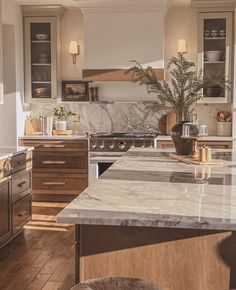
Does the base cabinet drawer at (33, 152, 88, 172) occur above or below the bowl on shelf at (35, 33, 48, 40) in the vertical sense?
below

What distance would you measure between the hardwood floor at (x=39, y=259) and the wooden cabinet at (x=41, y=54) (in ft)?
6.40

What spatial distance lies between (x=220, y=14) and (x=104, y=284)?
5107 millimetres

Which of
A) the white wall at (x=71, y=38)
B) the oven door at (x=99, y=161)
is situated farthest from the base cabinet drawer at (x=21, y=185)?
the white wall at (x=71, y=38)

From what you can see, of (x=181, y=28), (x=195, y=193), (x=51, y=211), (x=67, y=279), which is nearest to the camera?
(x=195, y=193)

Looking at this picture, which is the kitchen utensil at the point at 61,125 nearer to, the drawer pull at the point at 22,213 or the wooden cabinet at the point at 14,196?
the wooden cabinet at the point at 14,196

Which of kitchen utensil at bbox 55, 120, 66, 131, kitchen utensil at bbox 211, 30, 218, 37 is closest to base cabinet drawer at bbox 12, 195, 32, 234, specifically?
kitchen utensil at bbox 55, 120, 66, 131

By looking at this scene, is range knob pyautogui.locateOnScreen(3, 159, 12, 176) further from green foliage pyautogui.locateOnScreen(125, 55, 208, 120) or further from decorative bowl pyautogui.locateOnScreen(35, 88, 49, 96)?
decorative bowl pyautogui.locateOnScreen(35, 88, 49, 96)

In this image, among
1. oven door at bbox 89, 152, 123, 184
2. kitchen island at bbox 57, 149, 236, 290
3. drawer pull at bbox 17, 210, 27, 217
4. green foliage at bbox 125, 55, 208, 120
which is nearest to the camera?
kitchen island at bbox 57, 149, 236, 290

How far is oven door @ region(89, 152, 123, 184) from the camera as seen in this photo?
602cm

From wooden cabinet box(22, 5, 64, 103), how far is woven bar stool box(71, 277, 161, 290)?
504 cm

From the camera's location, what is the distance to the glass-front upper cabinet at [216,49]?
621 cm

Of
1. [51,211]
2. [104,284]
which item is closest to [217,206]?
[104,284]

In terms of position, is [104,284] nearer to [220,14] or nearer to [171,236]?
[171,236]

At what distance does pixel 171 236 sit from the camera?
1963 millimetres
